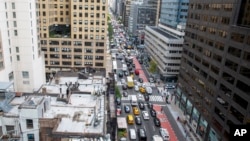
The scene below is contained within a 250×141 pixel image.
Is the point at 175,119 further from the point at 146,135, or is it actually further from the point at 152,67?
the point at 152,67

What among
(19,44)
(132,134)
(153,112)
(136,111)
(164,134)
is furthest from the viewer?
(136,111)

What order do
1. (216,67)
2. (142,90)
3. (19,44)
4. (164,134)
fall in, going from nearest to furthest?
(216,67) → (19,44) → (164,134) → (142,90)

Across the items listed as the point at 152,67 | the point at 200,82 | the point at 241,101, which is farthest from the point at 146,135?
the point at 152,67

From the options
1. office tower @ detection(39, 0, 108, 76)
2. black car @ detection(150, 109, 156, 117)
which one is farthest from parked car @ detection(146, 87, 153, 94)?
office tower @ detection(39, 0, 108, 76)

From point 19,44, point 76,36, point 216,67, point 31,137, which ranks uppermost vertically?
point 19,44

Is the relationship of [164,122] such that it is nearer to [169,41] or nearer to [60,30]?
[169,41]

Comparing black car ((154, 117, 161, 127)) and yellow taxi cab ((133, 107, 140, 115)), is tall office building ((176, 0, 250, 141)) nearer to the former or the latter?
black car ((154, 117, 161, 127))

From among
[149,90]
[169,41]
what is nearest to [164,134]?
[149,90]
